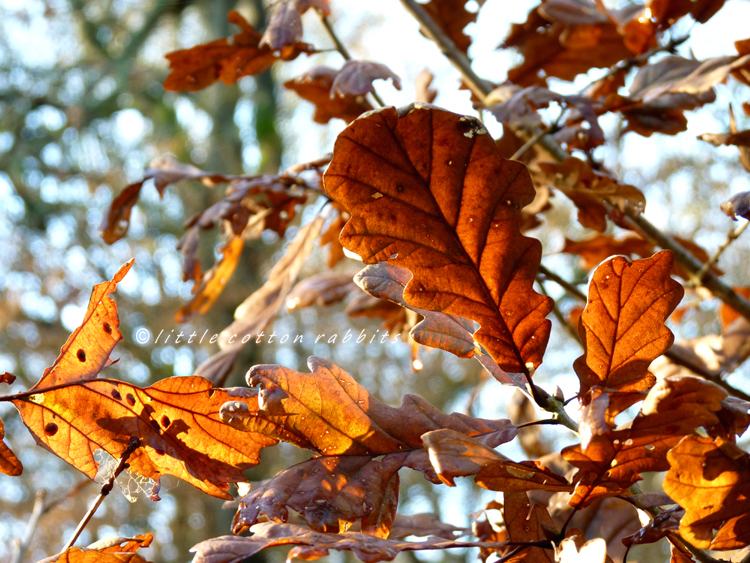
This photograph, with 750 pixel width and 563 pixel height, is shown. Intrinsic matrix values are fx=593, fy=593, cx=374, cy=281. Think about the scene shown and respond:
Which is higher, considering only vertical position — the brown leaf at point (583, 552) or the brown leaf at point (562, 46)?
the brown leaf at point (562, 46)

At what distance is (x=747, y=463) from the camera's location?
312 millimetres

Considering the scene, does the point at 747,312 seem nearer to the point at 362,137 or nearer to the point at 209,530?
the point at 362,137

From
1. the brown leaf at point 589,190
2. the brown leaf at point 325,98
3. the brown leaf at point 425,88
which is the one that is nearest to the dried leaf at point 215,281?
the brown leaf at point 325,98

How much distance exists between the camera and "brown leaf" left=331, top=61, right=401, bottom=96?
2.43 feet

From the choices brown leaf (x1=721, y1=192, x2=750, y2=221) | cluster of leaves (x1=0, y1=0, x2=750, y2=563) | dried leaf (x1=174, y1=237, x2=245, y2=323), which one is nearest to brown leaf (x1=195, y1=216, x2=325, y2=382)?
dried leaf (x1=174, y1=237, x2=245, y2=323)

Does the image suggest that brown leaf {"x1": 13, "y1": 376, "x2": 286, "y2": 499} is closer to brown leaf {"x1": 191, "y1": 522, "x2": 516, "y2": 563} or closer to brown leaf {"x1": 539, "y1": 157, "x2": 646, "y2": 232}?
brown leaf {"x1": 191, "y1": 522, "x2": 516, "y2": 563}

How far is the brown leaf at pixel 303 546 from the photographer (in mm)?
304

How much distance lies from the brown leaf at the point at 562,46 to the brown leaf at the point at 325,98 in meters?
0.27

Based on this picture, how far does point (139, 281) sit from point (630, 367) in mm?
5336

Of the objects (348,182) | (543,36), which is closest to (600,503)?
(348,182)

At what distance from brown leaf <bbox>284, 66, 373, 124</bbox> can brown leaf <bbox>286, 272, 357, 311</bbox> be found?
0.83 feet

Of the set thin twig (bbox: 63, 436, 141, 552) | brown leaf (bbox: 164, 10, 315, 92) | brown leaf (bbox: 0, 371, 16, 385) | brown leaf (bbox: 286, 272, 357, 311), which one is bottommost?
thin twig (bbox: 63, 436, 141, 552)

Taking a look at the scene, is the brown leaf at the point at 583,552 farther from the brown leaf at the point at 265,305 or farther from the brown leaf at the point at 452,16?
the brown leaf at the point at 452,16

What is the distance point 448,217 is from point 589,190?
1.31ft
